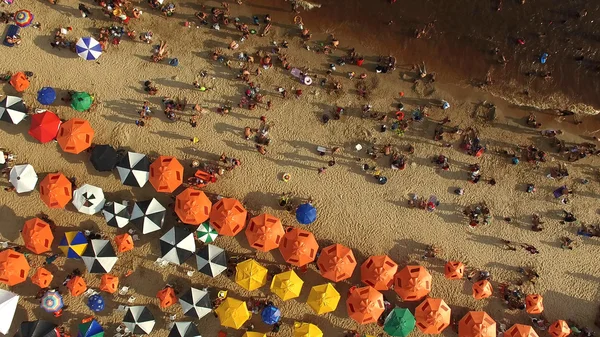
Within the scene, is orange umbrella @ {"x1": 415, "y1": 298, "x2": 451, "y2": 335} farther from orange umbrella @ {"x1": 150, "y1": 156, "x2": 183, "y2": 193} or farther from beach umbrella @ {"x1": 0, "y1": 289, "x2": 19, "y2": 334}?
beach umbrella @ {"x1": 0, "y1": 289, "x2": 19, "y2": 334}

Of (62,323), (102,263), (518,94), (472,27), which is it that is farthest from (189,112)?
(518,94)

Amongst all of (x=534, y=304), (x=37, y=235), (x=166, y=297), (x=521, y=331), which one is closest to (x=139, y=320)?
(x=166, y=297)

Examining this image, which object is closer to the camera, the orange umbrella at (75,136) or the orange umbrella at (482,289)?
the orange umbrella at (75,136)

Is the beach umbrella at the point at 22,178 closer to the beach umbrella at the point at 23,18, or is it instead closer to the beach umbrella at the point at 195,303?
the beach umbrella at the point at 23,18

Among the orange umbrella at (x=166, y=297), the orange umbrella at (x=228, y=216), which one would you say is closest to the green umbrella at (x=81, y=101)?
the orange umbrella at (x=228, y=216)

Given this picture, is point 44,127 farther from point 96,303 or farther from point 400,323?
point 400,323
